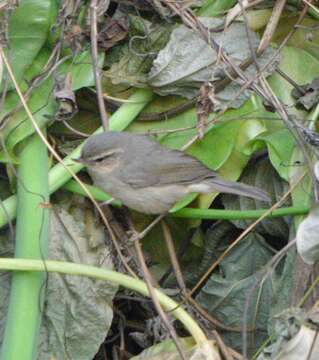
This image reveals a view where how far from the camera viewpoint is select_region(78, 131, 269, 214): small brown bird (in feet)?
12.8

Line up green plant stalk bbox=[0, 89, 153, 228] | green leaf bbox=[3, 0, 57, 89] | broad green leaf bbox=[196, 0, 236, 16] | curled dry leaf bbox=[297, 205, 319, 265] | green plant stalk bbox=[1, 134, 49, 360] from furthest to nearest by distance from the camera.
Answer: broad green leaf bbox=[196, 0, 236, 16] → green leaf bbox=[3, 0, 57, 89] → green plant stalk bbox=[0, 89, 153, 228] → green plant stalk bbox=[1, 134, 49, 360] → curled dry leaf bbox=[297, 205, 319, 265]

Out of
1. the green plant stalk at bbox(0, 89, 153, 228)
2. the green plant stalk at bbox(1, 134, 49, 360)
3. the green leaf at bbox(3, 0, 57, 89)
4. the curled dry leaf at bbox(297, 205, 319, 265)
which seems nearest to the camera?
the curled dry leaf at bbox(297, 205, 319, 265)

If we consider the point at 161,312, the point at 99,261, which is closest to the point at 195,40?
the point at 99,261

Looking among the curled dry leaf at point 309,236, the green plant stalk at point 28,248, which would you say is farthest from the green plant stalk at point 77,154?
the curled dry leaf at point 309,236

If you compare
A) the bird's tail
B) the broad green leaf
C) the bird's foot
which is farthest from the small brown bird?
the broad green leaf

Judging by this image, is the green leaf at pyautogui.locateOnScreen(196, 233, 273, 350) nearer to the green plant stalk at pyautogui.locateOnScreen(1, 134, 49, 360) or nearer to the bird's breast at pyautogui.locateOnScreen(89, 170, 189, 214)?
the bird's breast at pyautogui.locateOnScreen(89, 170, 189, 214)

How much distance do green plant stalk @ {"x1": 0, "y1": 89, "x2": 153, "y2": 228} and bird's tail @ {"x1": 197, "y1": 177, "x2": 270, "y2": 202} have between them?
450 millimetres

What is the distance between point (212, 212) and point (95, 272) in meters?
0.58

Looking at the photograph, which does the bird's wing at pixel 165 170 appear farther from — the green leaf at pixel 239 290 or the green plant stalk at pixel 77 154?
the green leaf at pixel 239 290

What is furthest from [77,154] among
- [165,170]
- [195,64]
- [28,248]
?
[195,64]

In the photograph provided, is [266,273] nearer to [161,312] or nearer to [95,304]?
[161,312]

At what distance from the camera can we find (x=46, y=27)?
13.1 ft

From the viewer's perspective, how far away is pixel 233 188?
3934 mm

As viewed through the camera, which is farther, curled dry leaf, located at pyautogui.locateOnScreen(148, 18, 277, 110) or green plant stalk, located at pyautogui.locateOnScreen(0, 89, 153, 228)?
curled dry leaf, located at pyautogui.locateOnScreen(148, 18, 277, 110)
